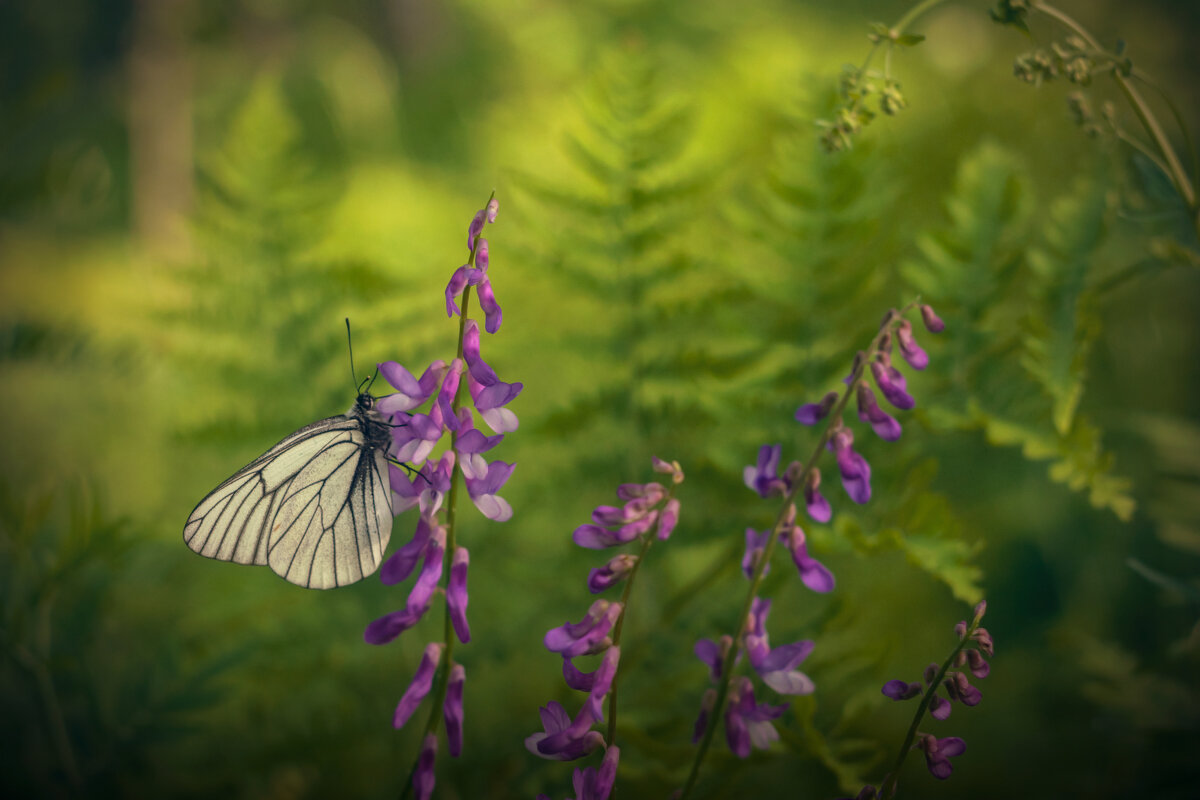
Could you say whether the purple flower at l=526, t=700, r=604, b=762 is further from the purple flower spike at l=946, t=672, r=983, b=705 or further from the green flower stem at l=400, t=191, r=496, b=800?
the purple flower spike at l=946, t=672, r=983, b=705

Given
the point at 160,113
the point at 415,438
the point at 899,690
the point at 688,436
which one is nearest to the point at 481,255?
the point at 415,438

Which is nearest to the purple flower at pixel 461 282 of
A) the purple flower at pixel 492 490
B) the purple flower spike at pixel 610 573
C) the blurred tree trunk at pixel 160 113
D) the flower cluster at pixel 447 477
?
the flower cluster at pixel 447 477

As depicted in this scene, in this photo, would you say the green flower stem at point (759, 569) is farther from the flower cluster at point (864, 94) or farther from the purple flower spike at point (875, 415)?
the flower cluster at point (864, 94)

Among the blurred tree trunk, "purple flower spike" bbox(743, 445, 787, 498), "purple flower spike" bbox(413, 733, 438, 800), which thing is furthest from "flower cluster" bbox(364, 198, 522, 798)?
the blurred tree trunk

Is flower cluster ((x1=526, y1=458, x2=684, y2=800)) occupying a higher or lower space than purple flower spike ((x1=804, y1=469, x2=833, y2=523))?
lower

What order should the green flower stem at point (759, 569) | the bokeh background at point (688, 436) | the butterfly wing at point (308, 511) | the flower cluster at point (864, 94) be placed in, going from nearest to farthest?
the green flower stem at point (759, 569), the flower cluster at point (864, 94), the butterfly wing at point (308, 511), the bokeh background at point (688, 436)

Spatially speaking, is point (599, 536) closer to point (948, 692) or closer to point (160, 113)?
point (948, 692)

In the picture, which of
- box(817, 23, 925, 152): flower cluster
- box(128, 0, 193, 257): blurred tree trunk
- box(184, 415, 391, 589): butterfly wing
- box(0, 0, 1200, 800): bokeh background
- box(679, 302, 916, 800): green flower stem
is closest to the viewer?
box(679, 302, 916, 800): green flower stem
